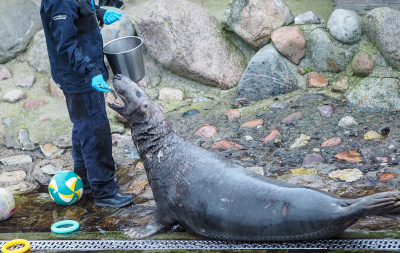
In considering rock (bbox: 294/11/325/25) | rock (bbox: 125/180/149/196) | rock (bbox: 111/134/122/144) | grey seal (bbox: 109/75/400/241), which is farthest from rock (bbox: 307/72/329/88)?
grey seal (bbox: 109/75/400/241)

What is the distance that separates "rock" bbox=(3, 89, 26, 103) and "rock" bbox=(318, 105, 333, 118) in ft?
12.9

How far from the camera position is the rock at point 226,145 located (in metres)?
5.16

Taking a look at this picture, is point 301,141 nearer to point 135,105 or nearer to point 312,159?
point 312,159

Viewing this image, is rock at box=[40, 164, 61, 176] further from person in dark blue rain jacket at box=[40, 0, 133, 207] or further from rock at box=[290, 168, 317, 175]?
rock at box=[290, 168, 317, 175]

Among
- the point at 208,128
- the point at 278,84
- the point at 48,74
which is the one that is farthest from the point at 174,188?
the point at 48,74

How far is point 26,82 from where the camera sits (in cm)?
680

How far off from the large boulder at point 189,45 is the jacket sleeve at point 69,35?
9.09 feet

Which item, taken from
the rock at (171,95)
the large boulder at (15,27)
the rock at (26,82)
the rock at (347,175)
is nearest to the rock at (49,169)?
Result: the rock at (171,95)

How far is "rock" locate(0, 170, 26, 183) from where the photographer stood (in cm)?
498

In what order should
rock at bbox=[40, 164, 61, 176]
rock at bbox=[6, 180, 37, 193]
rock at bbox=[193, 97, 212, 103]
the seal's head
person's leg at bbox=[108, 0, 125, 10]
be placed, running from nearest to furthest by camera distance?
the seal's head → rock at bbox=[6, 180, 37, 193] → rock at bbox=[40, 164, 61, 176] → rock at bbox=[193, 97, 212, 103] → person's leg at bbox=[108, 0, 125, 10]

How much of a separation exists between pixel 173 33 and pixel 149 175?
3.21m

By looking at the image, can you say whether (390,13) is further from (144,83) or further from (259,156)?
(144,83)

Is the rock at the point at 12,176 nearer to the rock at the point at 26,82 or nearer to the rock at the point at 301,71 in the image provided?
the rock at the point at 26,82

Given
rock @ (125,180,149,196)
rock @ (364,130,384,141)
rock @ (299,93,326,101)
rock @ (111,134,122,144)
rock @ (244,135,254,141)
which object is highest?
rock @ (299,93,326,101)
